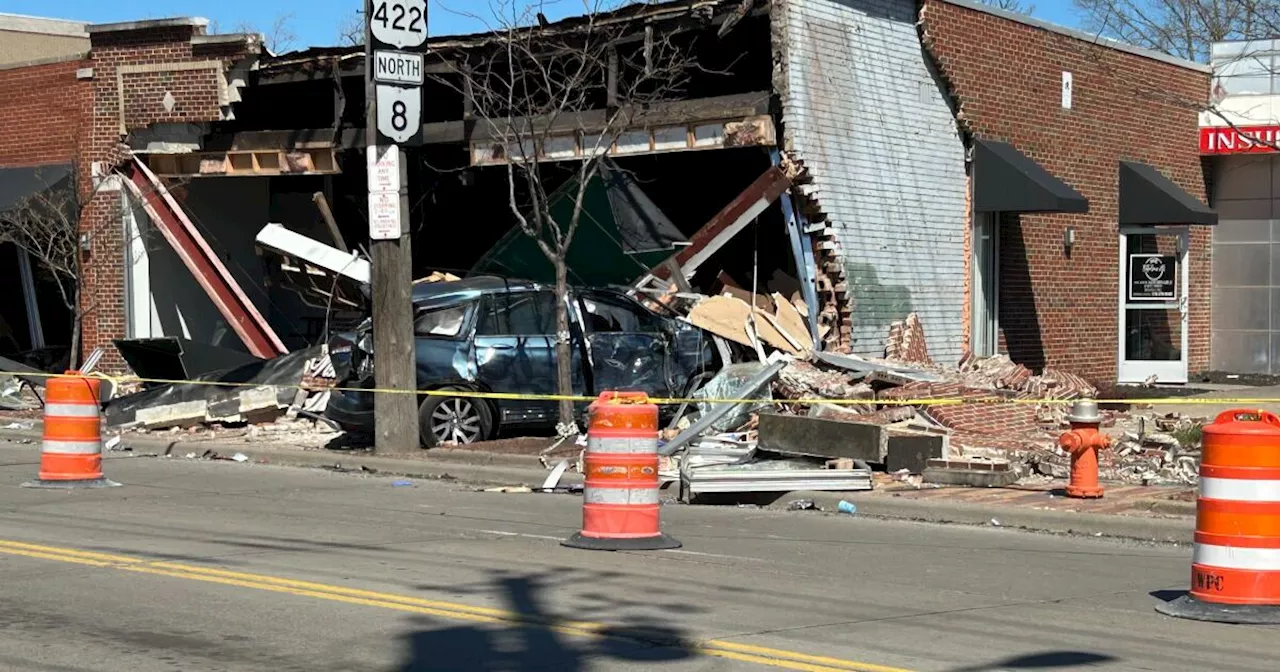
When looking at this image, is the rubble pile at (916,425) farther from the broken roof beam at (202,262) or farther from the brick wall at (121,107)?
the brick wall at (121,107)

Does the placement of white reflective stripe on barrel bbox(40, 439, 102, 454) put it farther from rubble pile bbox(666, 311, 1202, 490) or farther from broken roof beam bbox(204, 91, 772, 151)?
broken roof beam bbox(204, 91, 772, 151)

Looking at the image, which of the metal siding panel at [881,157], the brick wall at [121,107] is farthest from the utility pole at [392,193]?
the brick wall at [121,107]

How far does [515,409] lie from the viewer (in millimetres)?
Result: 17047

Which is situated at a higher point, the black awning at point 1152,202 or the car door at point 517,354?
the black awning at point 1152,202

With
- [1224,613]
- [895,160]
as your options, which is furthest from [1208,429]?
[895,160]

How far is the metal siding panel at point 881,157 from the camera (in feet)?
63.3

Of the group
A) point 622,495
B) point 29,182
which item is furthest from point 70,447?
point 29,182

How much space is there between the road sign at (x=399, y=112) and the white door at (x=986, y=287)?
30.9 feet

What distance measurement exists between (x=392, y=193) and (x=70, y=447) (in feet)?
14.4

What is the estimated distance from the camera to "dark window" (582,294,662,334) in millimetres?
17672

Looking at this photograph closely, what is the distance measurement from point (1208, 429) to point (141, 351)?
16.3 meters

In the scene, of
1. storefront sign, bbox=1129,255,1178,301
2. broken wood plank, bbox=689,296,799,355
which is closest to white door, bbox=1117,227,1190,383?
storefront sign, bbox=1129,255,1178,301

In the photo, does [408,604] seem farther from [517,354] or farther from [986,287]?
[986,287]

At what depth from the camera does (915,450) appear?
47.4 feet
